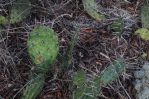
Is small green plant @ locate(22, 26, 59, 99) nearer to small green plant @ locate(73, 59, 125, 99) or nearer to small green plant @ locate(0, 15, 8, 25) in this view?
small green plant @ locate(73, 59, 125, 99)

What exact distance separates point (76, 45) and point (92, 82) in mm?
356

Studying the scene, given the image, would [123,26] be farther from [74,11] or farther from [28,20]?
[28,20]

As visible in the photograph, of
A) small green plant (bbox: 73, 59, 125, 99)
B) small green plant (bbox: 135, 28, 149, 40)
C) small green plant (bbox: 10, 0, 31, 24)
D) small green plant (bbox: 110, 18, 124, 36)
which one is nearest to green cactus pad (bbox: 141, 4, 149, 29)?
small green plant (bbox: 135, 28, 149, 40)

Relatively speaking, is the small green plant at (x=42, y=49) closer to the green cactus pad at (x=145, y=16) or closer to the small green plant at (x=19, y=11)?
the small green plant at (x=19, y=11)

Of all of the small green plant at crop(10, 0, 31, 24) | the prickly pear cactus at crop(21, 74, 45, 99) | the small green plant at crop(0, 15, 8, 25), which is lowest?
the prickly pear cactus at crop(21, 74, 45, 99)

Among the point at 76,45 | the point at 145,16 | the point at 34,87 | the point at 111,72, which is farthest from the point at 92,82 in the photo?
the point at 145,16

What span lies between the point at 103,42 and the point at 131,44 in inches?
5.4

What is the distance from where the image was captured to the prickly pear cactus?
4.36ft

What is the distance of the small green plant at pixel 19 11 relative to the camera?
64.2 inches

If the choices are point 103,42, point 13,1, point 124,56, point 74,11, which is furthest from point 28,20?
point 124,56

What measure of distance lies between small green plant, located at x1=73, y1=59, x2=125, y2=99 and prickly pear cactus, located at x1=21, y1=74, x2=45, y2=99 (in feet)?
0.41

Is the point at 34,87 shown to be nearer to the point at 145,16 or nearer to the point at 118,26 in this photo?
the point at 118,26

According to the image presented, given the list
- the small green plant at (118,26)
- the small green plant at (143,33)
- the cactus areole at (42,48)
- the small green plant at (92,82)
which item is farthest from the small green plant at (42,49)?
the small green plant at (143,33)

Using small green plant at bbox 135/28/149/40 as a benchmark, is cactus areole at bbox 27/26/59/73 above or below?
above
